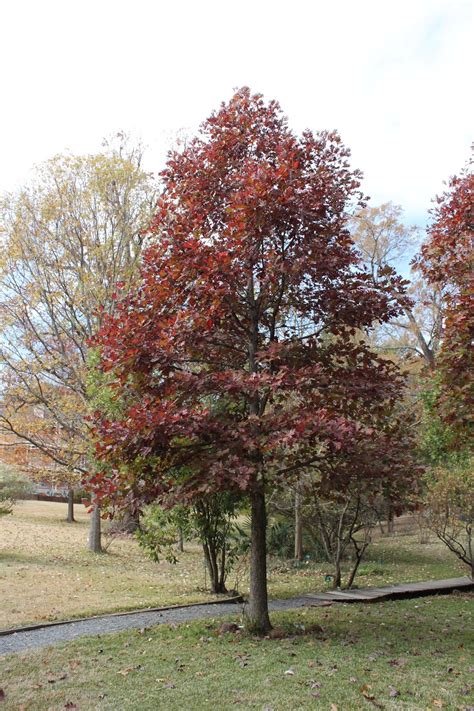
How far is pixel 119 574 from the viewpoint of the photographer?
13.2m

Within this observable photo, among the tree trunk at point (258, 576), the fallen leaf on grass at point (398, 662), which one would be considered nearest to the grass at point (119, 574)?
the tree trunk at point (258, 576)

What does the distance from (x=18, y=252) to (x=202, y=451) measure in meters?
11.8

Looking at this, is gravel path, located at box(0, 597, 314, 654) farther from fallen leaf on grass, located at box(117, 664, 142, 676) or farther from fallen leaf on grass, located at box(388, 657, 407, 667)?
fallen leaf on grass, located at box(388, 657, 407, 667)

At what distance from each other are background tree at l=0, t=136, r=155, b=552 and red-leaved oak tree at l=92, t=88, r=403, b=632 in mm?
9298

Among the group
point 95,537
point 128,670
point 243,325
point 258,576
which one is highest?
point 243,325

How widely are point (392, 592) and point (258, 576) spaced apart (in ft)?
13.6

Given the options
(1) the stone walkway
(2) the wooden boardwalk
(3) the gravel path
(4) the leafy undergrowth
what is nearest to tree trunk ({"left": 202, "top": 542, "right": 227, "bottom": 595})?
(1) the stone walkway

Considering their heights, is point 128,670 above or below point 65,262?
below

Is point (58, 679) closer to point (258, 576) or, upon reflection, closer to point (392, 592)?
point (258, 576)

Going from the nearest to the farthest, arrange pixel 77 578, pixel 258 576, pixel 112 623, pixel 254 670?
pixel 254 670 < pixel 258 576 < pixel 112 623 < pixel 77 578

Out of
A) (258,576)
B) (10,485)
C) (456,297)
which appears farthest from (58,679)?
(10,485)

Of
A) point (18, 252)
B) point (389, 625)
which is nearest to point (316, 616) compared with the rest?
point (389, 625)

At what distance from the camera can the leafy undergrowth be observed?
4492 millimetres

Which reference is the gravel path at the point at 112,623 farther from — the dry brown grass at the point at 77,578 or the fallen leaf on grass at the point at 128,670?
the fallen leaf on grass at the point at 128,670
